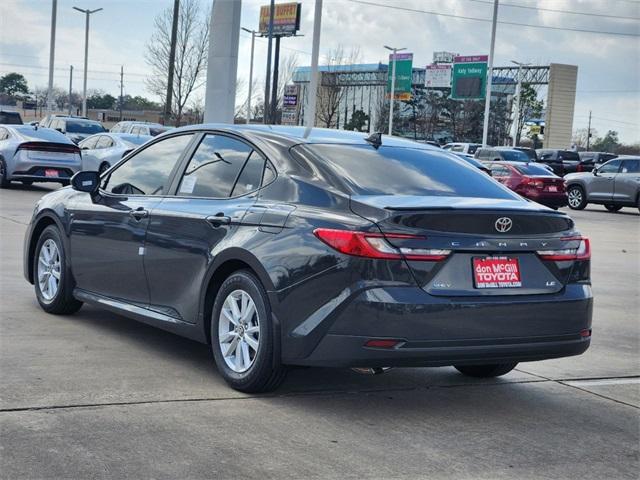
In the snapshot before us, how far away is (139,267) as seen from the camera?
6754 mm

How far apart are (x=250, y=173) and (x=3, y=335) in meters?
2.26

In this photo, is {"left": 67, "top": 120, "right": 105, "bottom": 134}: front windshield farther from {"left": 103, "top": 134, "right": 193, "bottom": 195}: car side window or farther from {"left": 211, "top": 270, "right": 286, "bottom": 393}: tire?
{"left": 211, "top": 270, "right": 286, "bottom": 393}: tire

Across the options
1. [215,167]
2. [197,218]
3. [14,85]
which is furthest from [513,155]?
[14,85]

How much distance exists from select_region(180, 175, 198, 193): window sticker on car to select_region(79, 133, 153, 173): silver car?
18.5 m

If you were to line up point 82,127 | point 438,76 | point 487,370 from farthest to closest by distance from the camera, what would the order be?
point 438,76
point 82,127
point 487,370

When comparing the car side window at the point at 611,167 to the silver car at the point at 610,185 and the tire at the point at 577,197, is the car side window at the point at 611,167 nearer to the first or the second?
the silver car at the point at 610,185

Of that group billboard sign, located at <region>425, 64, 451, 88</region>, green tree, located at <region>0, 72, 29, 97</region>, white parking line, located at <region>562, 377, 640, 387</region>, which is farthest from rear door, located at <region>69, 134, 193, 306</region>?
green tree, located at <region>0, 72, 29, 97</region>

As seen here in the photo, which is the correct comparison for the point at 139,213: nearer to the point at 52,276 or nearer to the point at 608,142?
the point at 52,276

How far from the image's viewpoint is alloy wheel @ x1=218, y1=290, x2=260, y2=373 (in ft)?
18.7

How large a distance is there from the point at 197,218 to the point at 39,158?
1808 centimetres

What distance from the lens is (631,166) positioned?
101ft

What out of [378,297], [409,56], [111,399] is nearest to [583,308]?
[378,297]

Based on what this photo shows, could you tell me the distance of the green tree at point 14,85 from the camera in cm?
15175

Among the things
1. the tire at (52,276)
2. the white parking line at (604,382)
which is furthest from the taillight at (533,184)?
the white parking line at (604,382)
